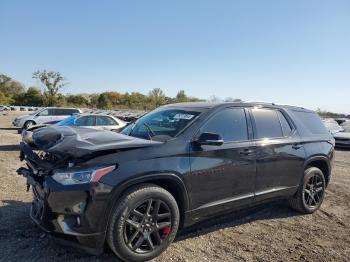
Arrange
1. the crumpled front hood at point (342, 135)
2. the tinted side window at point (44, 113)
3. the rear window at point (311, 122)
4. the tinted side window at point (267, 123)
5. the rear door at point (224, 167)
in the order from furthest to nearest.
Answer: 1. the tinted side window at point (44, 113)
2. the crumpled front hood at point (342, 135)
3. the rear window at point (311, 122)
4. the tinted side window at point (267, 123)
5. the rear door at point (224, 167)

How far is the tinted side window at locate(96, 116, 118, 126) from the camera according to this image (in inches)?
586

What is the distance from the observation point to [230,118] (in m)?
4.72

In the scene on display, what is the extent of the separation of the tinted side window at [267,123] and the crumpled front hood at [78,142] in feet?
5.95

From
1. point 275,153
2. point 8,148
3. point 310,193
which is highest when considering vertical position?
point 275,153

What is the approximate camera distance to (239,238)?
458 centimetres

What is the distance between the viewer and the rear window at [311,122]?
5914 millimetres

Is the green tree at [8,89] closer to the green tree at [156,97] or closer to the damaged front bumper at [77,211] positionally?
the green tree at [156,97]

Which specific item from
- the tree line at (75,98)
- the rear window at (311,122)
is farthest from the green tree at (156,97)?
the rear window at (311,122)

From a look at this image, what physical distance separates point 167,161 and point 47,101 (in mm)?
69427

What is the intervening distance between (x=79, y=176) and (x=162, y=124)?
1.58 meters

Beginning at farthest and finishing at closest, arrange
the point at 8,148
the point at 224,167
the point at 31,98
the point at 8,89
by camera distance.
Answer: the point at 8,89 → the point at 31,98 → the point at 8,148 → the point at 224,167

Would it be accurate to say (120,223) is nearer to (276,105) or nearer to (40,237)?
(40,237)

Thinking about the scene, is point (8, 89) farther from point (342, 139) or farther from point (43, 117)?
point (342, 139)

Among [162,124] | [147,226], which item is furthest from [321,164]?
[147,226]
